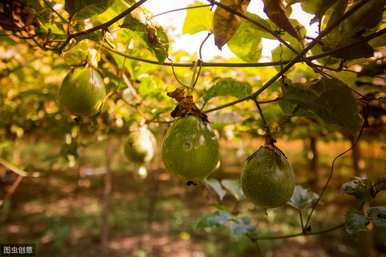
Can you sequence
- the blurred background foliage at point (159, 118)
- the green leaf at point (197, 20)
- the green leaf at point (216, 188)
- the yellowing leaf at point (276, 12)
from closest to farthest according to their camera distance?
1. the yellowing leaf at point (276, 12)
2. the blurred background foliage at point (159, 118)
3. the green leaf at point (197, 20)
4. the green leaf at point (216, 188)

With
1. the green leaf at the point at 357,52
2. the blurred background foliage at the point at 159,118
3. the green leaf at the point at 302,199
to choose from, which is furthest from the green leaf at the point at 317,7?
the green leaf at the point at 302,199

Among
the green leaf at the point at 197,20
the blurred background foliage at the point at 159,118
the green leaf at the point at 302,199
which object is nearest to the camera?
the blurred background foliage at the point at 159,118

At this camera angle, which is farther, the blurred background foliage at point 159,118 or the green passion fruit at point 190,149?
Answer: the blurred background foliage at point 159,118

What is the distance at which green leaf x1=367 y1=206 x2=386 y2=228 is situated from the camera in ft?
3.58

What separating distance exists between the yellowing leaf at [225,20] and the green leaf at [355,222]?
69 cm

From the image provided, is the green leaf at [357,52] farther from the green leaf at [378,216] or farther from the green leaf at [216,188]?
the green leaf at [216,188]

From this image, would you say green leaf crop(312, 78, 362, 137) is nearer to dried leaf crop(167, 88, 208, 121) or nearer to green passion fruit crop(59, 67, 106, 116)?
dried leaf crop(167, 88, 208, 121)

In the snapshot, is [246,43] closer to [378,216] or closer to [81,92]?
[81,92]

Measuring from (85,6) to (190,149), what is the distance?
445 millimetres

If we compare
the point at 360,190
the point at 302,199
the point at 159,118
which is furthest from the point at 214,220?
the point at 360,190

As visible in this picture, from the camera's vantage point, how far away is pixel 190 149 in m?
0.89

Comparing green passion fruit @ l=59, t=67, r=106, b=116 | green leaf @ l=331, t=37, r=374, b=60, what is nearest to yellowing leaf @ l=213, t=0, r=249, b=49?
green leaf @ l=331, t=37, r=374, b=60

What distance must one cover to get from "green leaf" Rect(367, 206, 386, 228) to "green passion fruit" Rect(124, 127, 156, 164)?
2.94 ft

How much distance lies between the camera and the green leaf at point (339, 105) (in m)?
0.92
